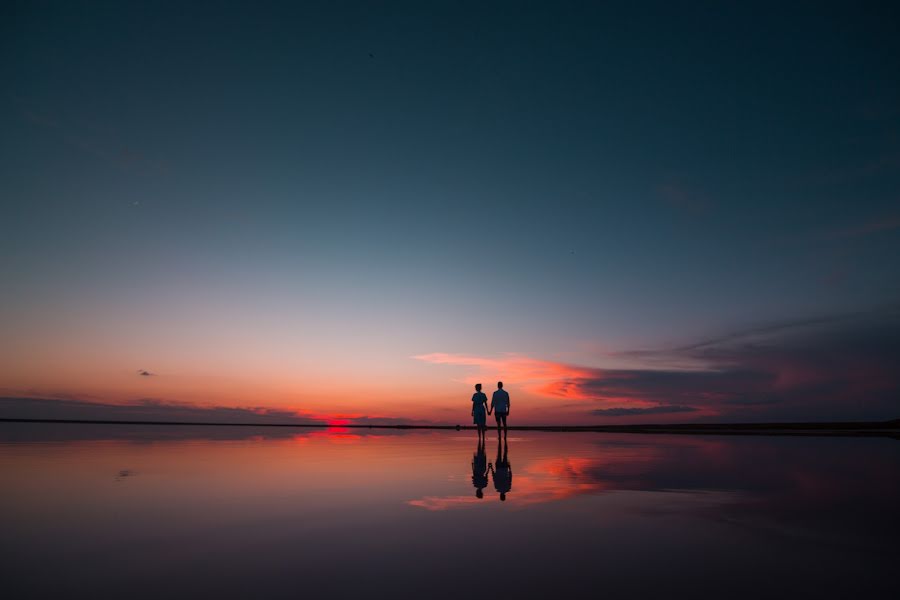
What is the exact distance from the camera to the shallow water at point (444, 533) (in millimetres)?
3707

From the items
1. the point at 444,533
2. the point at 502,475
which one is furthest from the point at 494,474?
the point at 444,533

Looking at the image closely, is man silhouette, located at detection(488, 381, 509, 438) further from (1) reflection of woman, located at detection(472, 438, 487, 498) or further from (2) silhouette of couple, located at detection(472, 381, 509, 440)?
(1) reflection of woman, located at detection(472, 438, 487, 498)

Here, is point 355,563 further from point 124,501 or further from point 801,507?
point 801,507

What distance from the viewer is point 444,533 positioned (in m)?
5.11

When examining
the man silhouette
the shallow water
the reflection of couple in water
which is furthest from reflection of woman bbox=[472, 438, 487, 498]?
the man silhouette

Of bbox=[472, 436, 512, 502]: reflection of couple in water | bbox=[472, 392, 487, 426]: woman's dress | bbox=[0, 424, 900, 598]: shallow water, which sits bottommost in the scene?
bbox=[472, 436, 512, 502]: reflection of couple in water

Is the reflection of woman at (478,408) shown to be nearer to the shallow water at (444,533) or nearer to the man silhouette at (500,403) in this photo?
the man silhouette at (500,403)

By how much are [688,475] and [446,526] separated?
242 inches

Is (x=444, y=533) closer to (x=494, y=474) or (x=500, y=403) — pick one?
(x=494, y=474)

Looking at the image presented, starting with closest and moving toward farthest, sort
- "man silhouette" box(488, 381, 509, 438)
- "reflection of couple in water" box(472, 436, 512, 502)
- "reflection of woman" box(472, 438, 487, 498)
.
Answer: "reflection of woman" box(472, 438, 487, 498)
"reflection of couple in water" box(472, 436, 512, 502)
"man silhouette" box(488, 381, 509, 438)

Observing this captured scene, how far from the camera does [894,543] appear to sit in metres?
4.81

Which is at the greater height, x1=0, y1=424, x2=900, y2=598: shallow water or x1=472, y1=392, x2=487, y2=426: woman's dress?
x1=472, y1=392, x2=487, y2=426: woman's dress

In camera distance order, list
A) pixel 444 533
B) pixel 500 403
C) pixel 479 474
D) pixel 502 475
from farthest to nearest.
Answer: pixel 500 403
pixel 479 474
pixel 502 475
pixel 444 533

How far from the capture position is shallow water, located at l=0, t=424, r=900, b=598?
3.71 meters
